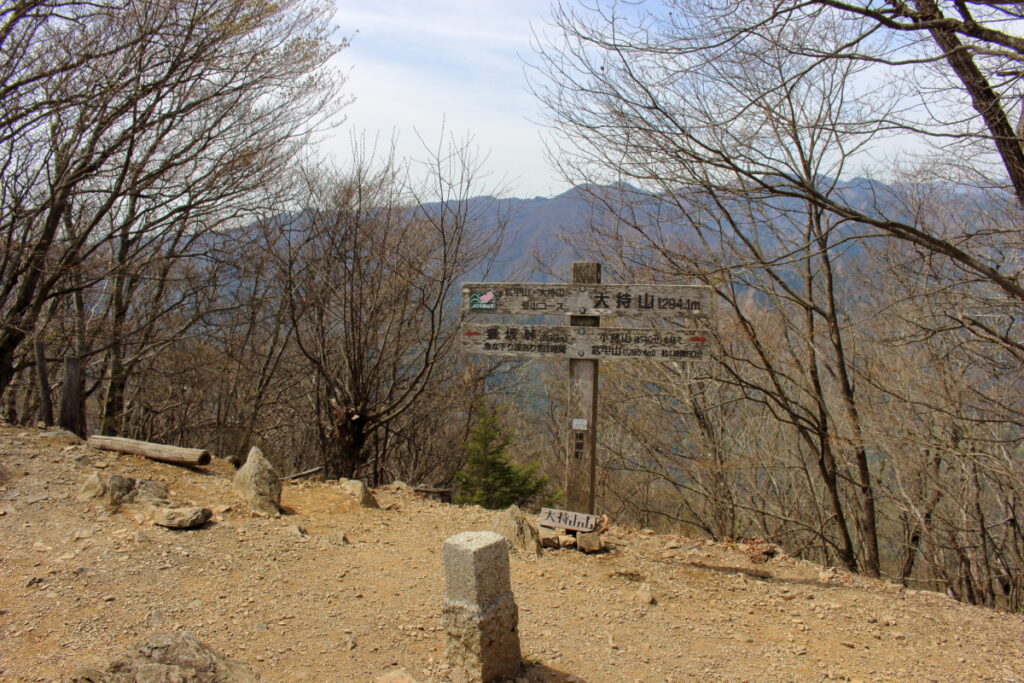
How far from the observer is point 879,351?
10.7 metres

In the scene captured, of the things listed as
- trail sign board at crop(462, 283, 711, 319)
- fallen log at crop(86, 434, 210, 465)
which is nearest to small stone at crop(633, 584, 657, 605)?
trail sign board at crop(462, 283, 711, 319)

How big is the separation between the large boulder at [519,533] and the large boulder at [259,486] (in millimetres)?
1821

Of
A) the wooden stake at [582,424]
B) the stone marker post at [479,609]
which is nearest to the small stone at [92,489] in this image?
the stone marker post at [479,609]

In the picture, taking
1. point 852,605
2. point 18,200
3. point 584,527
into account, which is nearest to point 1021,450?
point 852,605

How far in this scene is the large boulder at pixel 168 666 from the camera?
9.45 feet

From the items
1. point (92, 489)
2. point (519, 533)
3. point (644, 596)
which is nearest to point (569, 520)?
point (519, 533)

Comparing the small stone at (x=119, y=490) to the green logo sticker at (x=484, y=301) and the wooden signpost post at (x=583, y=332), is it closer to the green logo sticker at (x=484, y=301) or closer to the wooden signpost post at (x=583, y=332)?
the wooden signpost post at (x=583, y=332)

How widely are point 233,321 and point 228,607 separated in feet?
37.3

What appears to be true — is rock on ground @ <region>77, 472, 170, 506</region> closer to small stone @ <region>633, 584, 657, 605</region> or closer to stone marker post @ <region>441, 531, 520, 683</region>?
stone marker post @ <region>441, 531, 520, 683</region>

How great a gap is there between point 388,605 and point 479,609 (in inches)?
45.5

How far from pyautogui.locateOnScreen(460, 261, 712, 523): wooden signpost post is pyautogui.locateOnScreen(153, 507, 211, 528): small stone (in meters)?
2.31

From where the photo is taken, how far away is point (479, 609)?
3.28 meters

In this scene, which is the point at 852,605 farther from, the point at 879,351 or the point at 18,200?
the point at 18,200

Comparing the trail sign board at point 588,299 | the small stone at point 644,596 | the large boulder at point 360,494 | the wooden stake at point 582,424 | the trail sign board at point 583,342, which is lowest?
the small stone at point 644,596
